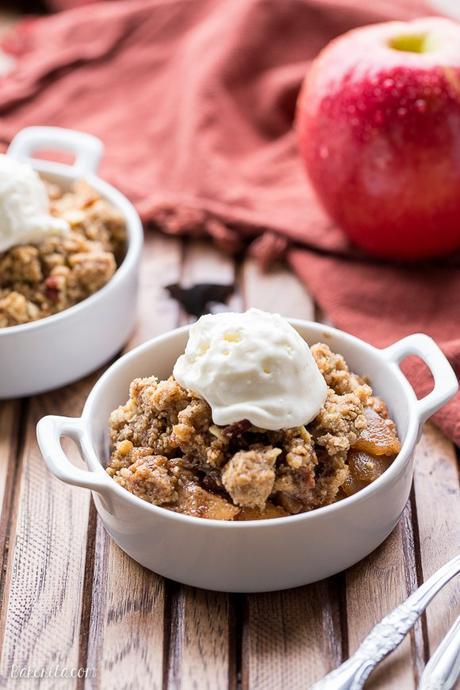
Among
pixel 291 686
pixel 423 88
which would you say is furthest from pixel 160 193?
pixel 291 686

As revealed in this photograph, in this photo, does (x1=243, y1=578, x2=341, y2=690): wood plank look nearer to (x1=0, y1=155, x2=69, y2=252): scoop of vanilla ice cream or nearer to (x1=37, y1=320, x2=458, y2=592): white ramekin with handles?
(x1=37, y1=320, x2=458, y2=592): white ramekin with handles

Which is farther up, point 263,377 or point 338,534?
point 263,377

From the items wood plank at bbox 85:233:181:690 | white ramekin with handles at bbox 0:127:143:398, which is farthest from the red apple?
wood plank at bbox 85:233:181:690

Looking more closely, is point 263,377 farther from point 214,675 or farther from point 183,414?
point 214,675

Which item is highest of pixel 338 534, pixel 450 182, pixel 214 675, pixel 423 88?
pixel 423 88

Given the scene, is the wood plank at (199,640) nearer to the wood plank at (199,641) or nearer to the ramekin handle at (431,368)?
the wood plank at (199,641)

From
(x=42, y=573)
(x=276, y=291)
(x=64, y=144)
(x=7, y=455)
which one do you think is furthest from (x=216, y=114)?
(x=42, y=573)

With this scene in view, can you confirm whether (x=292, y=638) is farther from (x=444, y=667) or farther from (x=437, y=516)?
(x=437, y=516)
